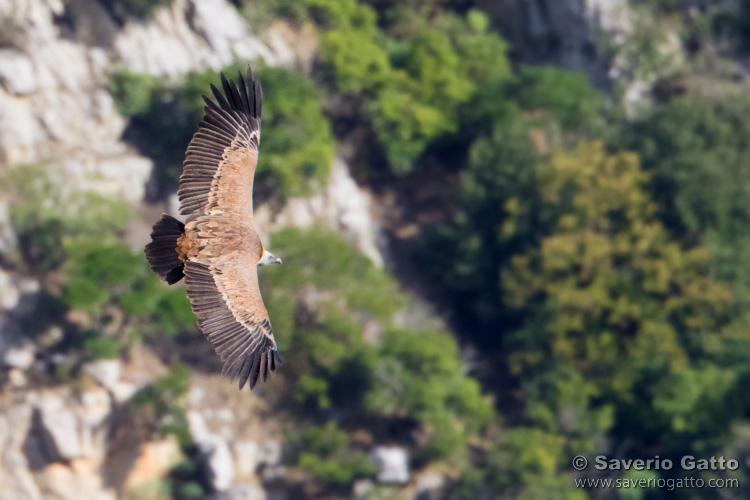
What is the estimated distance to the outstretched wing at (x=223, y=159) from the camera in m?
13.9

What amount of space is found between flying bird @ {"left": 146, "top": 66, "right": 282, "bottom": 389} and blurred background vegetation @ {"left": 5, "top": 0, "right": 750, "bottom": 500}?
1926 cm

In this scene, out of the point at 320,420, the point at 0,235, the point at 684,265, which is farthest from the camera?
the point at 684,265

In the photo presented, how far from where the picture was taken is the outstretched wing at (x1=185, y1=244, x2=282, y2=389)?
1302cm

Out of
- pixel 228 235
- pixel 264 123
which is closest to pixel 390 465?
pixel 264 123

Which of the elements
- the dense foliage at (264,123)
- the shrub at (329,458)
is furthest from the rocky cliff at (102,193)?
the shrub at (329,458)

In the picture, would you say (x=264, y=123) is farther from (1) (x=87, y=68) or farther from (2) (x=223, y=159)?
(2) (x=223, y=159)

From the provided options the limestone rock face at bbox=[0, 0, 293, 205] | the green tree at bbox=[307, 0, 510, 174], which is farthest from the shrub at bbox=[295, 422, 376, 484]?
the green tree at bbox=[307, 0, 510, 174]

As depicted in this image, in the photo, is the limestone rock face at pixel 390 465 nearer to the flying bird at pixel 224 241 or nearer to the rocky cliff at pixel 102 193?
the rocky cliff at pixel 102 193

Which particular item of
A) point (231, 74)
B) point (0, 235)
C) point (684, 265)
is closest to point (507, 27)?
point (684, 265)

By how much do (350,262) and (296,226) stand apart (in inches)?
89.7

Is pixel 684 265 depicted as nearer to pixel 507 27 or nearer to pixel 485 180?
pixel 485 180

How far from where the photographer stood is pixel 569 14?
4662cm

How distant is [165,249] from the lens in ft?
44.3

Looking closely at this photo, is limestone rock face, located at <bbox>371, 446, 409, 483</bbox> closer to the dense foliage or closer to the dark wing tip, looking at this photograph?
the dense foliage
